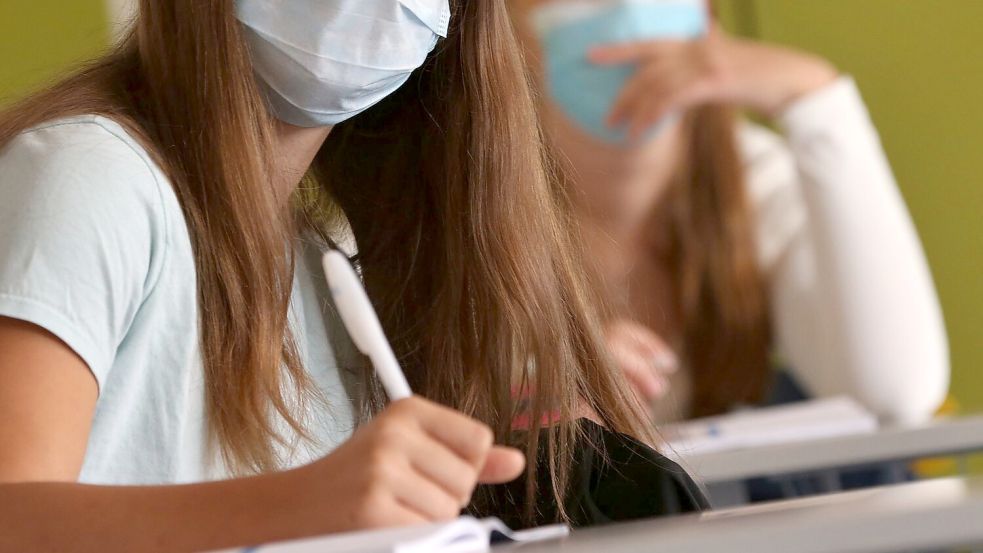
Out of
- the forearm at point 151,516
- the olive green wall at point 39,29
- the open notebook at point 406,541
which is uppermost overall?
the olive green wall at point 39,29

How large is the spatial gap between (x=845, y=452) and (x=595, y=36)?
0.82 meters

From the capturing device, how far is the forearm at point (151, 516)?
1.56 ft

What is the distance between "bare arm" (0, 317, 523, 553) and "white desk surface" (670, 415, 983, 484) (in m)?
0.37

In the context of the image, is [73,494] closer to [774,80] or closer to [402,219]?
[402,219]

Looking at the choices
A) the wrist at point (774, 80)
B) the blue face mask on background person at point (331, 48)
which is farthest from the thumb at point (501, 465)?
the wrist at point (774, 80)

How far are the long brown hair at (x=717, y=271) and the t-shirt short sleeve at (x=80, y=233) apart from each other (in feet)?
3.40

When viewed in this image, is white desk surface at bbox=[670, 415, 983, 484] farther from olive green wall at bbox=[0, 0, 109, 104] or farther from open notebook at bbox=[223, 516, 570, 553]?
olive green wall at bbox=[0, 0, 109, 104]

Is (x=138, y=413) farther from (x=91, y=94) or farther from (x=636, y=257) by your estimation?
(x=636, y=257)

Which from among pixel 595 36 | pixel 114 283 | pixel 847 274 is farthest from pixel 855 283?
pixel 114 283

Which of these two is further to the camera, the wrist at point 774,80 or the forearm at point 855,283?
the wrist at point 774,80

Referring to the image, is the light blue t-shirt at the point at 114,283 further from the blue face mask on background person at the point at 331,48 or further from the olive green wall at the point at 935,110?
the olive green wall at the point at 935,110

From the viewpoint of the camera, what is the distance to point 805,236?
1624mm

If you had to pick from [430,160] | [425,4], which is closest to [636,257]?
[430,160]

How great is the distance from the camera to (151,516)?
0.50 meters
